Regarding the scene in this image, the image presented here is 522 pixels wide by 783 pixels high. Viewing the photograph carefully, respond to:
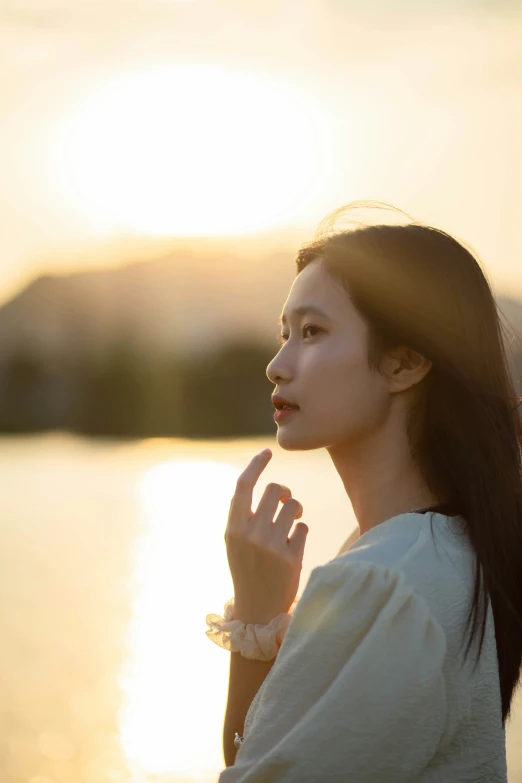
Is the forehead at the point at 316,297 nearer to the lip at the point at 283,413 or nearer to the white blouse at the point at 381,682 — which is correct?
the lip at the point at 283,413

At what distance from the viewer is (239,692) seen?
1943 millimetres

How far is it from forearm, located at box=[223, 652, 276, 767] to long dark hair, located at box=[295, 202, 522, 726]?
0.48 metres

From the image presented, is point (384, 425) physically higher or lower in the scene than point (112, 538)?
higher

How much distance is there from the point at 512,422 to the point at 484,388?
10 centimetres

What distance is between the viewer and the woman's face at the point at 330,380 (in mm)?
1832

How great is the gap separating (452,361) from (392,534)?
0.41m

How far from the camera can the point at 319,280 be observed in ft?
6.28

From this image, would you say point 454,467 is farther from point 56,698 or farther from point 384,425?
point 56,698

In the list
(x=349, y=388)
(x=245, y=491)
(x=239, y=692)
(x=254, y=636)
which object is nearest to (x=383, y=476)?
(x=349, y=388)

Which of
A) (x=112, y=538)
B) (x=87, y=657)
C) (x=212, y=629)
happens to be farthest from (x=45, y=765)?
(x=112, y=538)

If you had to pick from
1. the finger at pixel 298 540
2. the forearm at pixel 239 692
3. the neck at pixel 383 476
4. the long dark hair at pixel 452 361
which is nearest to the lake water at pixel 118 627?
the forearm at pixel 239 692

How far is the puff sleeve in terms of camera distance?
56.7 inches

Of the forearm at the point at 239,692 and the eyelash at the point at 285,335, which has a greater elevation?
the eyelash at the point at 285,335

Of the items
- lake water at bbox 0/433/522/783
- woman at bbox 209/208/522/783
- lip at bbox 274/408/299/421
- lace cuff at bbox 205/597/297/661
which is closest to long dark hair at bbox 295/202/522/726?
woman at bbox 209/208/522/783
